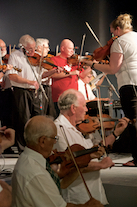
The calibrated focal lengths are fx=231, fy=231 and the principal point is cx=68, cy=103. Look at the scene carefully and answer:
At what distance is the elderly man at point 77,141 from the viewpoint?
1311mm

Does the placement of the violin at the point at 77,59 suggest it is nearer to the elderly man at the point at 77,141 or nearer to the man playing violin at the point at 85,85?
the man playing violin at the point at 85,85

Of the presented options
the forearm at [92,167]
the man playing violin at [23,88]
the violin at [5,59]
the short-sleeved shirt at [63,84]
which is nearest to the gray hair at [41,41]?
the man playing violin at [23,88]

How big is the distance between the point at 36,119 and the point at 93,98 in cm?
80

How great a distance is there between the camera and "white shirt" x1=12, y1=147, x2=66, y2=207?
0.89 metres

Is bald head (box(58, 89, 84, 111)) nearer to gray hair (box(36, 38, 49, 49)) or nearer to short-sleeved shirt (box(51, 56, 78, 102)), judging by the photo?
short-sleeved shirt (box(51, 56, 78, 102))

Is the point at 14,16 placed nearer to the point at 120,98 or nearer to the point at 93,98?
the point at 93,98

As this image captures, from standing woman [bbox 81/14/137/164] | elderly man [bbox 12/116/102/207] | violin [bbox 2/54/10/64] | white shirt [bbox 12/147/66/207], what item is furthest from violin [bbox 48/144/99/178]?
violin [bbox 2/54/10/64]

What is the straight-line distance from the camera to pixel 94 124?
157 cm

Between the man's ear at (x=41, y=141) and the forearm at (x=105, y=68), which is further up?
the forearm at (x=105, y=68)

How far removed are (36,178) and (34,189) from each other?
4 centimetres

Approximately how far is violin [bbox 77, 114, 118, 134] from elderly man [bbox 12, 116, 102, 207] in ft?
1.66

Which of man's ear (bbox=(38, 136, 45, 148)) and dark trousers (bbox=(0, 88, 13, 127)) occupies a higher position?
dark trousers (bbox=(0, 88, 13, 127))

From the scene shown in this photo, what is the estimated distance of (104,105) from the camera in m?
1.67

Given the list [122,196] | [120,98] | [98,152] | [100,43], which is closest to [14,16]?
[100,43]
